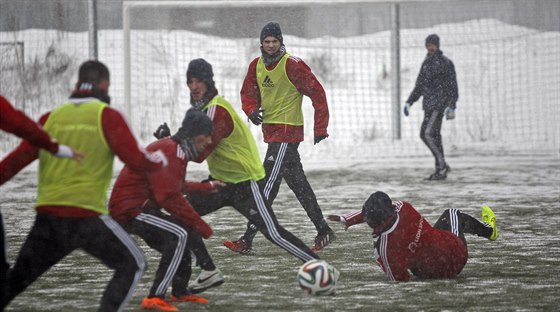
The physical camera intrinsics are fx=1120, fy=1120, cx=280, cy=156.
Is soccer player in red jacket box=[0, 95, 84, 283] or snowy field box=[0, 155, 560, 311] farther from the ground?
soccer player in red jacket box=[0, 95, 84, 283]

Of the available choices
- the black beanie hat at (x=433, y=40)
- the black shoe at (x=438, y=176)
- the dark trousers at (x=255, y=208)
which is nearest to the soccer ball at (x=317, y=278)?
the dark trousers at (x=255, y=208)

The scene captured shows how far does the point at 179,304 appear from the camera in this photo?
7250mm

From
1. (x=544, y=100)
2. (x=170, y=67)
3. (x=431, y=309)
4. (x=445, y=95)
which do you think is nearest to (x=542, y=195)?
(x=445, y=95)

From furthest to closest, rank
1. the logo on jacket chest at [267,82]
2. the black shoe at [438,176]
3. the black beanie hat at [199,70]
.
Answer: the black shoe at [438,176]
the logo on jacket chest at [267,82]
the black beanie hat at [199,70]

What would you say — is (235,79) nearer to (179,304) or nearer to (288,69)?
(288,69)

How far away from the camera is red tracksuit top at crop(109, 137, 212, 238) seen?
22.2 ft

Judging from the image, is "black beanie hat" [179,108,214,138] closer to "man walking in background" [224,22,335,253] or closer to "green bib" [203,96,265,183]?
"green bib" [203,96,265,183]

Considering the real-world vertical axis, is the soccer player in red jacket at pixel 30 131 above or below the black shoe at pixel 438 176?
above

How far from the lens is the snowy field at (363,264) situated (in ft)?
23.9

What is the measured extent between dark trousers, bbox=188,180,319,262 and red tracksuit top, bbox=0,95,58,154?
95.0 inches

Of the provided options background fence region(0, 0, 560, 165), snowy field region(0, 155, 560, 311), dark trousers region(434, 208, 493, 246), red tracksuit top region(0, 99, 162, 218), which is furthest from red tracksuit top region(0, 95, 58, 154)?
background fence region(0, 0, 560, 165)

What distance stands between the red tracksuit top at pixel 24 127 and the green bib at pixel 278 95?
170 inches

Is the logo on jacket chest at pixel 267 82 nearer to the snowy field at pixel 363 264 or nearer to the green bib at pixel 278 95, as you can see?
the green bib at pixel 278 95

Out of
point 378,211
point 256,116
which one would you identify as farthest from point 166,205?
point 256,116
